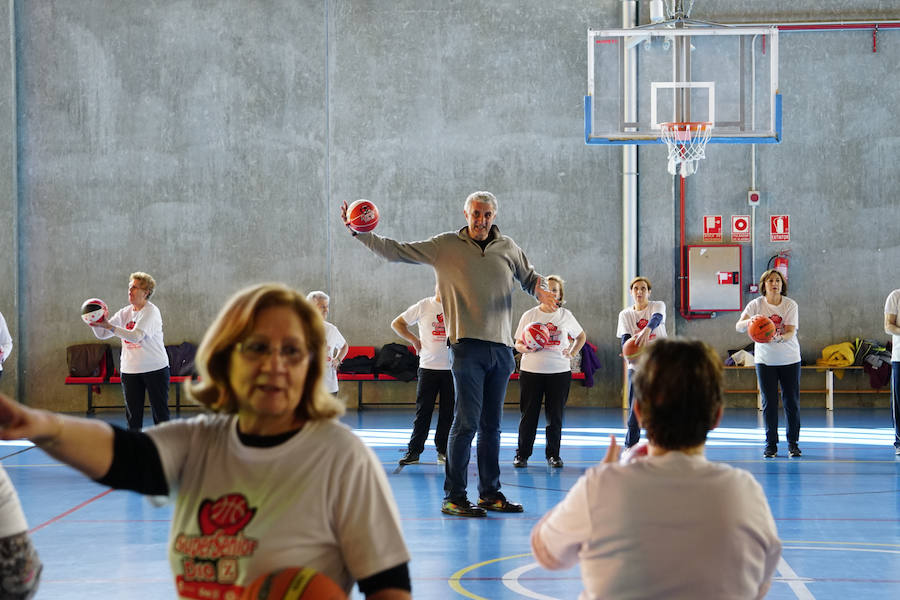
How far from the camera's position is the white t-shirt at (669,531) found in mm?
2033

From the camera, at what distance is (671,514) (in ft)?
6.72

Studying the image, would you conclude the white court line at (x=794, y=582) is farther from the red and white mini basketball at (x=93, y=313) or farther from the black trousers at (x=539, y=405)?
the red and white mini basketball at (x=93, y=313)

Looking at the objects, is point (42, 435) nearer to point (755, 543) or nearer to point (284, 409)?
point (284, 409)

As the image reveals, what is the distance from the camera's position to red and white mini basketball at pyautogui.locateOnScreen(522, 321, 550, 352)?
852 centimetres

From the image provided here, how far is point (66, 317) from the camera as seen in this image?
45.5 feet

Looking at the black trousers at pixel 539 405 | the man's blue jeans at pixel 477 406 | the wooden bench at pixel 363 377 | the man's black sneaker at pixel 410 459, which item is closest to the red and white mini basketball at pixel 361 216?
the man's blue jeans at pixel 477 406

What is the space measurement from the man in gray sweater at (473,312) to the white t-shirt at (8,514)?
12.3 ft

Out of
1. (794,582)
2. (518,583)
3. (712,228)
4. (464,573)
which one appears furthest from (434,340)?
(712,228)

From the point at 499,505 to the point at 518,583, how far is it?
5.75 ft

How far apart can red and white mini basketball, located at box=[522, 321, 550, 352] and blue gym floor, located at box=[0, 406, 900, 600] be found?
1051 millimetres

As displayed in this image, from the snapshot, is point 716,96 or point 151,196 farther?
point 151,196

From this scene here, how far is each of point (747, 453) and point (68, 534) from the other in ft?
19.6

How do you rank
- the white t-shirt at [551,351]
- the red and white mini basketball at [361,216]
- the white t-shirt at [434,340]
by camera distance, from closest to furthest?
the red and white mini basketball at [361,216] → the white t-shirt at [551,351] → the white t-shirt at [434,340]

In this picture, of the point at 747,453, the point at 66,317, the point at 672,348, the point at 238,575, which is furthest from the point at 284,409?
the point at 66,317
